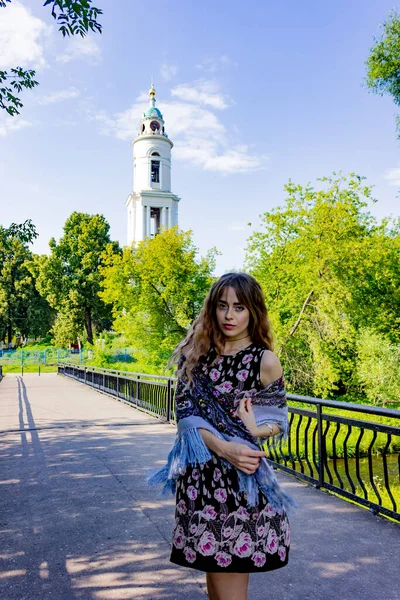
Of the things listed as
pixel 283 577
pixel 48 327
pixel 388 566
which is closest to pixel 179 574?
pixel 283 577

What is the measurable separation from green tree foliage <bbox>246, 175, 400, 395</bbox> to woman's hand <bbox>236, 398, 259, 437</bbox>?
19.0m

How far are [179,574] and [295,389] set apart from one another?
67.6 ft

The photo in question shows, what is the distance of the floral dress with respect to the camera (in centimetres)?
175

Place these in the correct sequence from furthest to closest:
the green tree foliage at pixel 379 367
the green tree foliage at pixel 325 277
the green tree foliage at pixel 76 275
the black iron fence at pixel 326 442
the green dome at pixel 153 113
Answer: the green dome at pixel 153 113 < the green tree foliage at pixel 76 275 < the green tree foliage at pixel 325 277 < the green tree foliage at pixel 379 367 < the black iron fence at pixel 326 442

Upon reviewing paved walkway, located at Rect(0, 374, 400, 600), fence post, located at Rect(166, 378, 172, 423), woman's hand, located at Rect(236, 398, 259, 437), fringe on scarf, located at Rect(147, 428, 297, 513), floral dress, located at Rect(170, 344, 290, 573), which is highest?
woman's hand, located at Rect(236, 398, 259, 437)

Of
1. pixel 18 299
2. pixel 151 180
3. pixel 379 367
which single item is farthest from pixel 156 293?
pixel 18 299

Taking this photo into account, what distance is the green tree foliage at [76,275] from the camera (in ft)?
144

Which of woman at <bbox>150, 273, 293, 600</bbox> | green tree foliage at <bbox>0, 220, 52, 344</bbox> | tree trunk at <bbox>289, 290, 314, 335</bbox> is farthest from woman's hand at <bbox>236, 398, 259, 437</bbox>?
green tree foliage at <bbox>0, 220, 52, 344</bbox>

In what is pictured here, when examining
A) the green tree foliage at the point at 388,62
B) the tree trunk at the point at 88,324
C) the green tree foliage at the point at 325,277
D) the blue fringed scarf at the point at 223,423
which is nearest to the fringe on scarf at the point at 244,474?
the blue fringed scarf at the point at 223,423

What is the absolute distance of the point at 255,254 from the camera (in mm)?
23203

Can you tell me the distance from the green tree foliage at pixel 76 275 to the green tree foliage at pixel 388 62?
3290cm

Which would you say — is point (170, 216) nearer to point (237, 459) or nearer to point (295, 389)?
point (295, 389)

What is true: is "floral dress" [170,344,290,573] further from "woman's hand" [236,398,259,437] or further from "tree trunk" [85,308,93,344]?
"tree trunk" [85,308,93,344]

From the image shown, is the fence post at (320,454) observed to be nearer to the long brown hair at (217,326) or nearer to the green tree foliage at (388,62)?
the long brown hair at (217,326)
